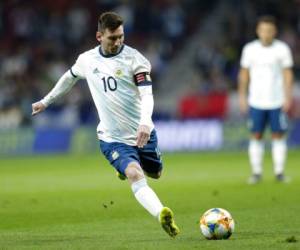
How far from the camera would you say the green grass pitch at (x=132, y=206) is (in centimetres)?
871

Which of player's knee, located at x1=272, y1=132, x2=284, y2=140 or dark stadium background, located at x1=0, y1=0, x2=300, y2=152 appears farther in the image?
dark stadium background, located at x1=0, y1=0, x2=300, y2=152

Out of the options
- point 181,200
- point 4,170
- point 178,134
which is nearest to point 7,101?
point 178,134

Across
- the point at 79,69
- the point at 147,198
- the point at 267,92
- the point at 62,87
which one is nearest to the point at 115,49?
the point at 79,69

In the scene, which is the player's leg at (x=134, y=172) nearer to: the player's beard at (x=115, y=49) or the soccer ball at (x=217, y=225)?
the soccer ball at (x=217, y=225)

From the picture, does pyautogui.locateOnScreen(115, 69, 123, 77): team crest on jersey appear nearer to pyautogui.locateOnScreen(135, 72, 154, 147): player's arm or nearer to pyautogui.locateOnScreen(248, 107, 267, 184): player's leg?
pyautogui.locateOnScreen(135, 72, 154, 147): player's arm

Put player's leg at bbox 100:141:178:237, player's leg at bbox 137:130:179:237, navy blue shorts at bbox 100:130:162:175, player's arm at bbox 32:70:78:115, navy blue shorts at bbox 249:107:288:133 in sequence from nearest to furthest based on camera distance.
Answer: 1. player's leg at bbox 100:141:178:237
2. navy blue shorts at bbox 100:130:162:175
3. player's leg at bbox 137:130:179:237
4. player's arm at bbox 32:70:78:115
5. navy blue shorts at bbox 249:107:288:133

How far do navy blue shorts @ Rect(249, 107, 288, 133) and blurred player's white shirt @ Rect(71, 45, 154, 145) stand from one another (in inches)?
240

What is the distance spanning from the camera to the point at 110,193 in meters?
14.4

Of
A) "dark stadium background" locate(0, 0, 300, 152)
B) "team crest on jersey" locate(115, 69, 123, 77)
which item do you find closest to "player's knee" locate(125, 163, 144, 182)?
"team crest on jersey" locate(115, 69, 123, 77)

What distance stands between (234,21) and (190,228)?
2010cm

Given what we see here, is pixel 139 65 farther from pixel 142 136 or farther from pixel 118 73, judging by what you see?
pixel 142 136

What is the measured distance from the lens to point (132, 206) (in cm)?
1238

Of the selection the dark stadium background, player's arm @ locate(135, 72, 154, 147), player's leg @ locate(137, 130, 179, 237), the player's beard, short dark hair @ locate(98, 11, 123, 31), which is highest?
short dark hair @ locate(98, 11, 123, 31)

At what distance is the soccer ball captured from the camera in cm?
853
